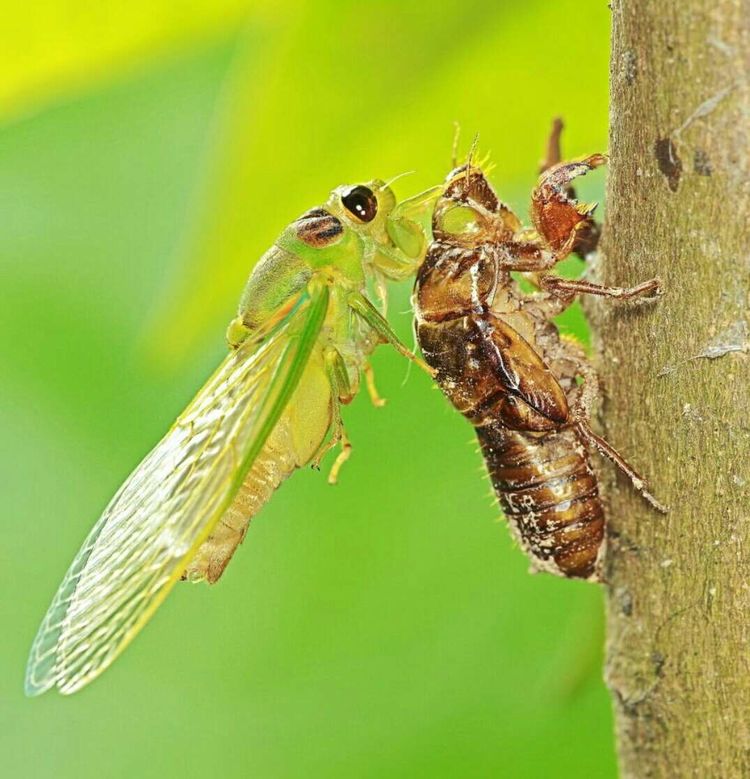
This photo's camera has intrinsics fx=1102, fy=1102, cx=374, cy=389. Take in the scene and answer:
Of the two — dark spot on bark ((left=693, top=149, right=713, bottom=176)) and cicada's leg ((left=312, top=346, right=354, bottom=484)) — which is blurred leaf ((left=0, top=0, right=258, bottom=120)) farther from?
dark spot on bark ((left=693, top=149, right=713, bottom=176))

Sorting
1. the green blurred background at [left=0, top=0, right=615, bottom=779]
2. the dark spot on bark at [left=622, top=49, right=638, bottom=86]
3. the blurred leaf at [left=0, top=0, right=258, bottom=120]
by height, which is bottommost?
the green blurred background at [left=0, top=0, right=615, bottom=779]

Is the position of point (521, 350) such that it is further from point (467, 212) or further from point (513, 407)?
point (467, 212)

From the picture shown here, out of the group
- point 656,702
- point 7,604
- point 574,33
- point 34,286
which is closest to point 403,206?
point 574,33

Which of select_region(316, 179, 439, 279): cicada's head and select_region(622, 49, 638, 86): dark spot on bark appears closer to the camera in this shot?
select_region(622, 49, 638, 86): dark spot on bark

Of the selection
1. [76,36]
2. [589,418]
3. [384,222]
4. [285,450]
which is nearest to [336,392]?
[285,450]

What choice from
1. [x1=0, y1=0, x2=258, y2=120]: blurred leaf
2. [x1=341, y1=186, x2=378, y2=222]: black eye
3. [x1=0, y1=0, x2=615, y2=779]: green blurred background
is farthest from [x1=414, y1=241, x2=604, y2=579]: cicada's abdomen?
[x1=0, y1=0, x2=258, y2=120]: blurred leaf

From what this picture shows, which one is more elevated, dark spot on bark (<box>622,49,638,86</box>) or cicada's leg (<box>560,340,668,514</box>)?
dark spot on bark (<box>622,49,638,86</box>)

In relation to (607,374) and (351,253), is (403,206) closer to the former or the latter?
(351,253)
